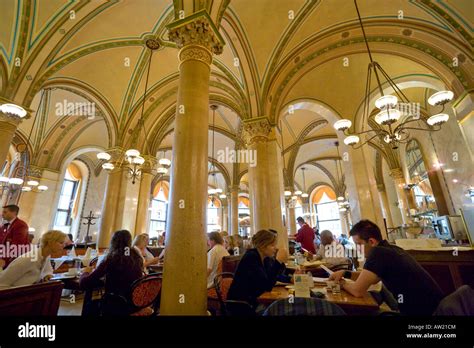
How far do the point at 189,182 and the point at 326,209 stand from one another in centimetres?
1895

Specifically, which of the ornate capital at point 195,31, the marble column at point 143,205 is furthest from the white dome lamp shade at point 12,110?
the ornate capital at point 195,31

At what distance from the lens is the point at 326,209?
19141mm

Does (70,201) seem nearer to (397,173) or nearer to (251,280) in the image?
(251,280)

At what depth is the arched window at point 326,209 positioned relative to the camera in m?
18.7

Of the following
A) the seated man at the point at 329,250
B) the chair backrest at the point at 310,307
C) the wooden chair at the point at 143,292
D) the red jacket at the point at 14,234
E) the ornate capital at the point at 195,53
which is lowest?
the wooden chair at the point at 143,292

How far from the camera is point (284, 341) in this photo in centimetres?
129

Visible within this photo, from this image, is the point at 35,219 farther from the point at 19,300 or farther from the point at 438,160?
the point at 438,160

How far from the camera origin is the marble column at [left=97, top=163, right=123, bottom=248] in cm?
654

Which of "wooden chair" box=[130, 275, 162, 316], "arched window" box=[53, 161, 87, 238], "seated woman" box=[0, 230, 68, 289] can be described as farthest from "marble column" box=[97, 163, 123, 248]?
"arched window" box=[53, 161, 87, 238]

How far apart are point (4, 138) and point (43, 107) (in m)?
4.84

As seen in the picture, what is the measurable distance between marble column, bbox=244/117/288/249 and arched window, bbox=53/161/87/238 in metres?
12.1

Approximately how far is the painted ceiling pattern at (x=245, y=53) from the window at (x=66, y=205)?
22.1 ft

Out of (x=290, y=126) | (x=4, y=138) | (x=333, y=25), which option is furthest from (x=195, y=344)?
(x=290, y=126)

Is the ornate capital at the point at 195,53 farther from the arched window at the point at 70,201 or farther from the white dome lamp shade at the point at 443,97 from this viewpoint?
the arched window at the point at 70,201
